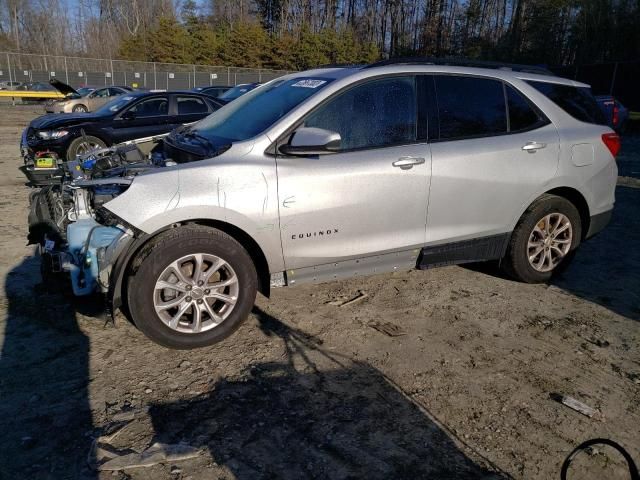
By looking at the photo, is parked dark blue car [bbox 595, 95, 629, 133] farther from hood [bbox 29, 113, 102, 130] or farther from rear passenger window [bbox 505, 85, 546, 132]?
hood [bbox 29, 113, 102, 130]

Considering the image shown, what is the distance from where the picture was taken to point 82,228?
332 cm

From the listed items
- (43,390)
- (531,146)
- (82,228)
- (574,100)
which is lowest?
(43,390)

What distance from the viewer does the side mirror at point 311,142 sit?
11.0 feet

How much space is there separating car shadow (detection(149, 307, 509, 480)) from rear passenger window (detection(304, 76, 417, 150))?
63.6 inches

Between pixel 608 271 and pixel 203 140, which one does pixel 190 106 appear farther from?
pixel 608 271

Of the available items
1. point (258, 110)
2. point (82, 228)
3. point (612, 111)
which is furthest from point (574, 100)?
point (612, 111)

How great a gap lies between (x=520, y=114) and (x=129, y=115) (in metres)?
7.54

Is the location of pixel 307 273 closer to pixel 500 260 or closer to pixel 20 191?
pixel 500 260

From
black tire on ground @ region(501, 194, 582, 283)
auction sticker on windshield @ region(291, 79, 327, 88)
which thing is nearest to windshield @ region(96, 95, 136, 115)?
auction sticker on windshield @ region(291, 79, 327, 88)

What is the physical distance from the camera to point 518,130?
425cm

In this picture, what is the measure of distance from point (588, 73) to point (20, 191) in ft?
91.1

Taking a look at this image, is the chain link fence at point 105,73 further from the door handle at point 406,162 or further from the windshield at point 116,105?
the door handle at point 406,162

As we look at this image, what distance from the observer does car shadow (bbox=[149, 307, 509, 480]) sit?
7.82 feet

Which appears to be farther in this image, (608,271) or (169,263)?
(608,271)
